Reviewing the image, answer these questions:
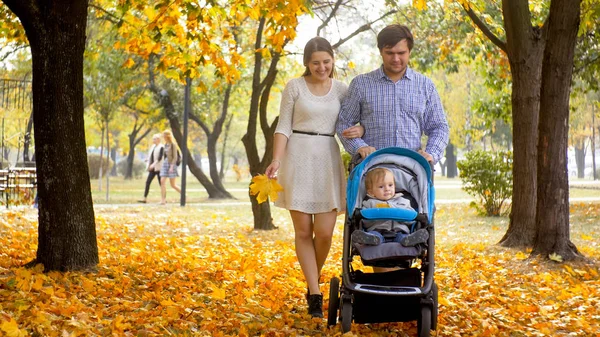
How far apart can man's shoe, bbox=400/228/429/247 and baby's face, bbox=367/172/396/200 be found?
0.34m

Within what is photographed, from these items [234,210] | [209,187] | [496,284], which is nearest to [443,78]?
[209,187]

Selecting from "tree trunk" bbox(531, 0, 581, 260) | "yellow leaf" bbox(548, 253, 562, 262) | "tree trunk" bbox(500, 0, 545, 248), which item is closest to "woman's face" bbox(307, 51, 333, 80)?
"tree trunk" bbox(531, 0, 581, 260)

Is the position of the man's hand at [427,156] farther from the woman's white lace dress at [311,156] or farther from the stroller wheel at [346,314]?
the stroller wheel at [346,314]

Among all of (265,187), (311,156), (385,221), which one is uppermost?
(311,156)

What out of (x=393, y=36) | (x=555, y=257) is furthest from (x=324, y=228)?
(x=555, y=257)

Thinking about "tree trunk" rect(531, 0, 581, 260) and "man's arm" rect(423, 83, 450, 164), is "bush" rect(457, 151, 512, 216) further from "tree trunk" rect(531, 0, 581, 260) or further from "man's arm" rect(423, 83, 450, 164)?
"man's arm" rect(423, 83, 450, 164)

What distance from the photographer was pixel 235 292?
6.61m

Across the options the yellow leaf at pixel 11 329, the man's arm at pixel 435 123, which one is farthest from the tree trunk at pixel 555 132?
the yellow leaf at pixel 11 329

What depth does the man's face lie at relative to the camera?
5246 mm

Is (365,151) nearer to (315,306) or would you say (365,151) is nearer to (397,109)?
(397,109)

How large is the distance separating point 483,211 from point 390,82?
1226 centimetres

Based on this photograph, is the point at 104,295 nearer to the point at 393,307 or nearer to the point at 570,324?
the point at 393,307

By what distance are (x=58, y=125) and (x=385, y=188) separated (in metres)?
3.34

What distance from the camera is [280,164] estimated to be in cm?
583
